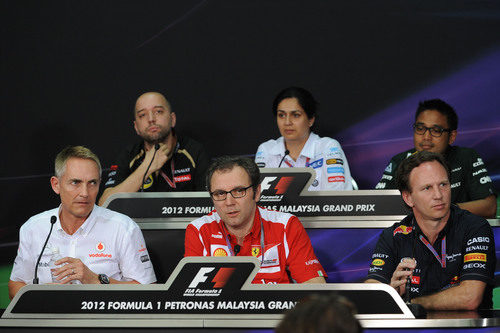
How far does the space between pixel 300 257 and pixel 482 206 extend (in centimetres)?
144

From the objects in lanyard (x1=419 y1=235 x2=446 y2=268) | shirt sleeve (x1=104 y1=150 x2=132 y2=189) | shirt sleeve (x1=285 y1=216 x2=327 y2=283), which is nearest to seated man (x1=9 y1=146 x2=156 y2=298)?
shirt sleeve (x1=285 y1=216 x2=327 y2=283)

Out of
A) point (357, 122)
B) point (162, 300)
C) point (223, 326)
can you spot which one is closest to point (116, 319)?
point (162, 300)

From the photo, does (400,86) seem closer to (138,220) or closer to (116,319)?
(138,220)

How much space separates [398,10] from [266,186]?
7.97 ft

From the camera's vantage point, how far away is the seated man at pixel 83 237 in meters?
2.98

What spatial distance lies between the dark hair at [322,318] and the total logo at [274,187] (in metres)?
2.21

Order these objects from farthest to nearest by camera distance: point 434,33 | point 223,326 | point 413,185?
point 434,33 < point 413,185 < point 223,326

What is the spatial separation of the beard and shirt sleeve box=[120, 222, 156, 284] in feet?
4.25

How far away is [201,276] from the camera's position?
6.93 ft

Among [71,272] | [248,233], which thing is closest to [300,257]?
[248,233]

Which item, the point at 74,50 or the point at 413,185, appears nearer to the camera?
the point at 413,185

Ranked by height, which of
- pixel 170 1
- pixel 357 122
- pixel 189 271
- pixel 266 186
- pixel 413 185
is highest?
pixel 170 1

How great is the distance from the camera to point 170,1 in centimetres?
540

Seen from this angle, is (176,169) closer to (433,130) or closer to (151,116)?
(151,116)
